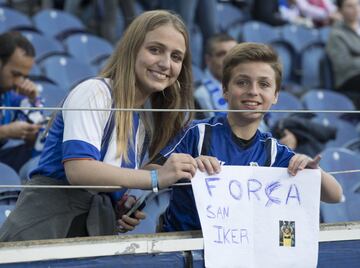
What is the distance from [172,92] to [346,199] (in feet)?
6.21

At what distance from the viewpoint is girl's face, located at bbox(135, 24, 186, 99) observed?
3092 mm

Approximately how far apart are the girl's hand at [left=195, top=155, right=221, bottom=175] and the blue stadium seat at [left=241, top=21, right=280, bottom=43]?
565cm

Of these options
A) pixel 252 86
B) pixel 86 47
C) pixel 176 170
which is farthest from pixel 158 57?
pixel 86 47

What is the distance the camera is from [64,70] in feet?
21.6

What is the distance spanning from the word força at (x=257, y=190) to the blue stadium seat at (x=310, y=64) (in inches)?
221

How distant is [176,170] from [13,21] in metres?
4.94

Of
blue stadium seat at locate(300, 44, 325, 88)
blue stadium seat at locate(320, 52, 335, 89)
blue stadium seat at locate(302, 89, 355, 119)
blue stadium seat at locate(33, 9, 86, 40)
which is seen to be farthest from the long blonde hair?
blue stadium seat at locate(300, 44, 325, 88)

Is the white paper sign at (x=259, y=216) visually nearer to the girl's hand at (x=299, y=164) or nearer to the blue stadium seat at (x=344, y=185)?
the girl's hand at (x=299, y=164)

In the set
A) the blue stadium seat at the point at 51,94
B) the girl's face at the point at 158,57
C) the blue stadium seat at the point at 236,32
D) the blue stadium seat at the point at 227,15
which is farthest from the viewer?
the blue stadium seat at the point at 227,15

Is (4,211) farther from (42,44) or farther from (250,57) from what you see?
(42,44)

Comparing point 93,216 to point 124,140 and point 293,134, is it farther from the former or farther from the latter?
point 293,134

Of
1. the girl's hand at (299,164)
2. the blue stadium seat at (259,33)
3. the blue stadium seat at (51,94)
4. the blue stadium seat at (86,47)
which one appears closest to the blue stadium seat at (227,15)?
the blue stadium seat at (259,33)

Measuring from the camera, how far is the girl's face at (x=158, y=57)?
10.1 feet

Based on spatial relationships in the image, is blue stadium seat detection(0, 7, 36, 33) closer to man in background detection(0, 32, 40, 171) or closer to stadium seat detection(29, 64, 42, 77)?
stadium seat detection(29, 64, 42, 77)
